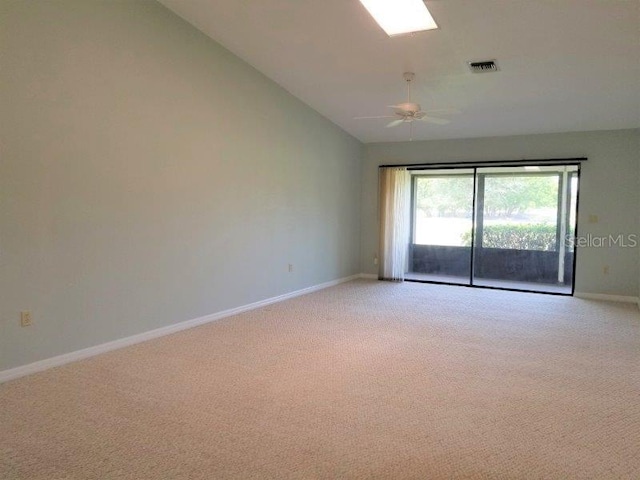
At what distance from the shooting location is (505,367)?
131 inches

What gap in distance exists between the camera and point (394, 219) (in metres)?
7.70

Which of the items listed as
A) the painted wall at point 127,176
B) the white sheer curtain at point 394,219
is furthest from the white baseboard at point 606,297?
the painted wall at point 127,176

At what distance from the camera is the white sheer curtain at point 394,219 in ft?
25.1

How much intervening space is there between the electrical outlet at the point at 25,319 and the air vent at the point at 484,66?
4756mm

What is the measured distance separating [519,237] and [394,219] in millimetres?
2217

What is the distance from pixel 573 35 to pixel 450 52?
1.10m

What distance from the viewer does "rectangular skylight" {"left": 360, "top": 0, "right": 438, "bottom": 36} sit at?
3.54 m

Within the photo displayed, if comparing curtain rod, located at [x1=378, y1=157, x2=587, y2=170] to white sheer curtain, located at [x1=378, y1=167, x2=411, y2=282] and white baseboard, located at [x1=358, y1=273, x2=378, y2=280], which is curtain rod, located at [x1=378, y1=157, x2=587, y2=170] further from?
white baseboard, located at [x1=358, y1=273, x2=378, y2=280]

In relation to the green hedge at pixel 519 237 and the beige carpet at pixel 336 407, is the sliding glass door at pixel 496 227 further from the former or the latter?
the beige carpet at pixel 336 407

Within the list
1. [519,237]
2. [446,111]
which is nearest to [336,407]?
[446,111]

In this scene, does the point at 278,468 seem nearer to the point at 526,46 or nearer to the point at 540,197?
the point at 526,46

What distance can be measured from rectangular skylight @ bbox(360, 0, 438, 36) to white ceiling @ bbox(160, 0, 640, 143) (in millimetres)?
99

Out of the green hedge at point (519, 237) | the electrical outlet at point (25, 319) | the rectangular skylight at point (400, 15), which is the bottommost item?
the electrical outlet at point (25, 319)

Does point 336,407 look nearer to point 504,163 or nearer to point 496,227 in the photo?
point 504,163
